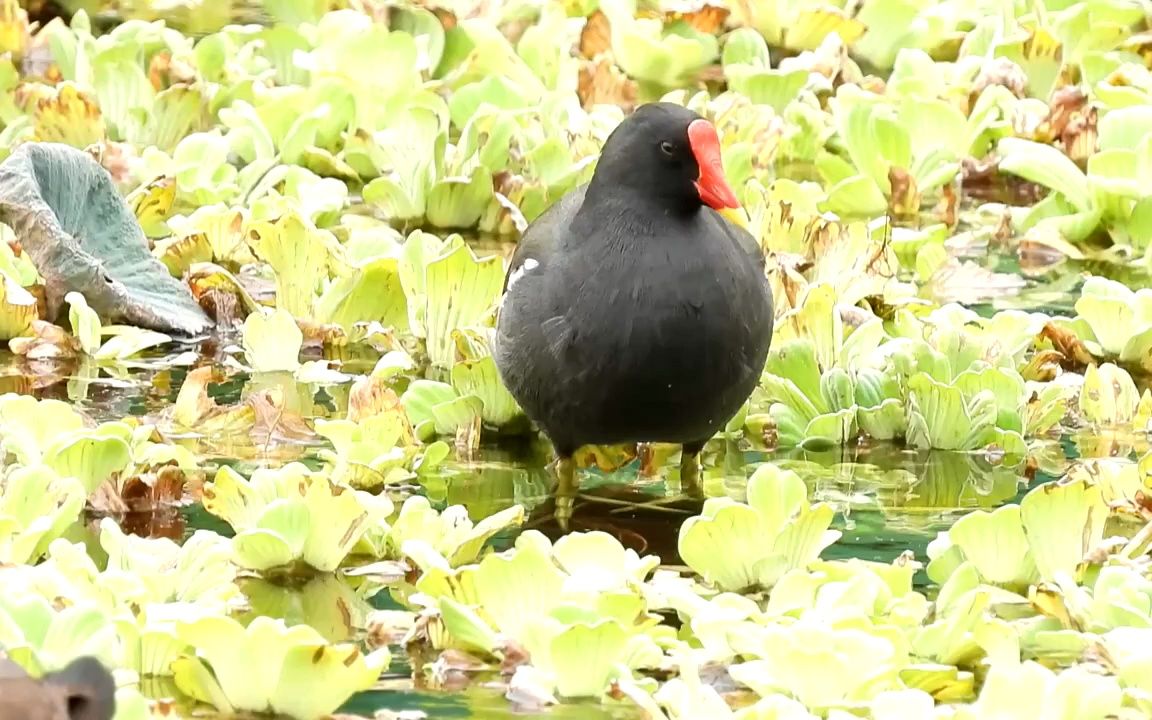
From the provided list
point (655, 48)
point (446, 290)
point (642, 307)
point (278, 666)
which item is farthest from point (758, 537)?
point (655, 48)

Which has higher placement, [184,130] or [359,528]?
[184,130]

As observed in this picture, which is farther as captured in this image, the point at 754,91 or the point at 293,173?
the point at 754,91

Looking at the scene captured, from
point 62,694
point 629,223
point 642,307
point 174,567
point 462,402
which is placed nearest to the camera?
point 62,694

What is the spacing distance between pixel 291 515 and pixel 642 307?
1040 mm

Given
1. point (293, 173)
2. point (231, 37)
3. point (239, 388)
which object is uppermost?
point (231, 37)

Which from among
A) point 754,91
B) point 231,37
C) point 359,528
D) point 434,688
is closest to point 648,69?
point 754,91

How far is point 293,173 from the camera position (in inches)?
281

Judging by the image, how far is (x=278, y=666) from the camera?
3650 millimetres

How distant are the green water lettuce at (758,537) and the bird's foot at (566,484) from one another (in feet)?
2.67

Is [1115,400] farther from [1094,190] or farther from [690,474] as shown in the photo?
[1094,190]

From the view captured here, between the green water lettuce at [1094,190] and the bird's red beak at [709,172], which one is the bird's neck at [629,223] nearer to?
the bird's red beak at [709,172]

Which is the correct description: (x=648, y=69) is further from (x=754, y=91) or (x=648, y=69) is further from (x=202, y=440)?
(x=202, y=440)

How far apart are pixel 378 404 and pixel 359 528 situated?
3.15 ft

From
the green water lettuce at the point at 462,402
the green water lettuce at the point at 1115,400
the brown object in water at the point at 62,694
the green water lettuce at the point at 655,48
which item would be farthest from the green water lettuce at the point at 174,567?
the green water lettuce at the point at 655,48
